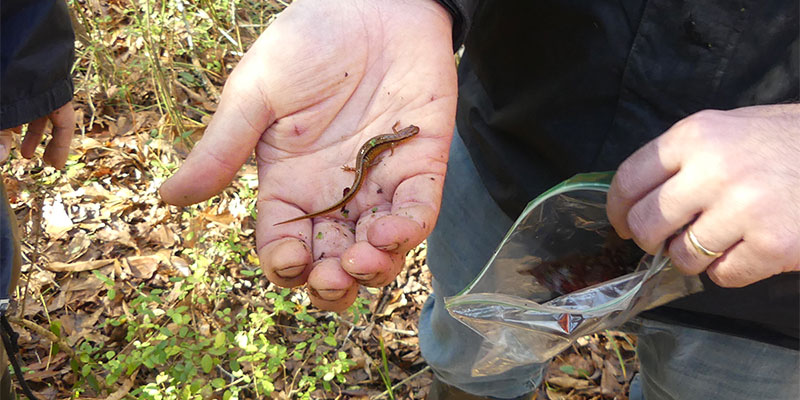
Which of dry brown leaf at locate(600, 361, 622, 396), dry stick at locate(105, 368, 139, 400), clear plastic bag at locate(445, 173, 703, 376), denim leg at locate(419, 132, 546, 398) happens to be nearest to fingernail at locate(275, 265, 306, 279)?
clear plastic bag at locate(445, 173, 703, 376)

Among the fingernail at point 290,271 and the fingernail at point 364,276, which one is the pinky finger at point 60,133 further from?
the fingernail at point 364,276

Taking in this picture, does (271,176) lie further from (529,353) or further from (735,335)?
(735,335)

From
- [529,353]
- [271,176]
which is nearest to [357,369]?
[529,353]

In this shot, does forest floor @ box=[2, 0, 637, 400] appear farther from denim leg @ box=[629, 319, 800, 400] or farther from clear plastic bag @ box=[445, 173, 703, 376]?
denim leg @ box=[629, 319, 800, 400]

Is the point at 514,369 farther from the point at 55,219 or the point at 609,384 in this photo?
the point at 55,219

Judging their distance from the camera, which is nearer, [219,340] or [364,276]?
[364,276]

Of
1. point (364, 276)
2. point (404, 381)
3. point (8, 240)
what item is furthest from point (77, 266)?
point (364, 276)

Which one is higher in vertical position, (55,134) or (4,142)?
(4,142)
